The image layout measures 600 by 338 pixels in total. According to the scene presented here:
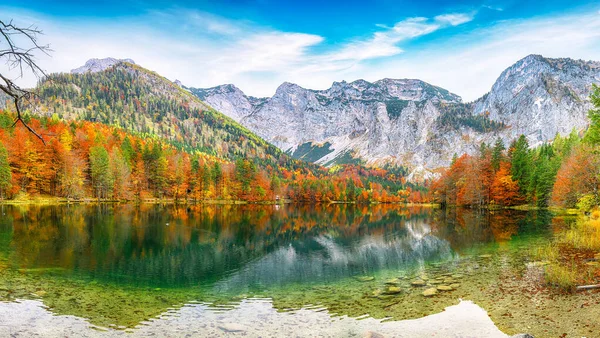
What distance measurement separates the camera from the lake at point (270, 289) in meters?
15.6

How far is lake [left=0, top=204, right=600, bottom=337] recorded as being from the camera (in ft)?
51.2

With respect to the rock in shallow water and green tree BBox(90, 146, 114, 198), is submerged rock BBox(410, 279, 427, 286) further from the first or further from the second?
green tree BBox(90, 146, 114, 198)

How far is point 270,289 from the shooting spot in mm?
23812

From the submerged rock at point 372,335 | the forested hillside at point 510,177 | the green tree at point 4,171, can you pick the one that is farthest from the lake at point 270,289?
the forested hillside at point 510,177

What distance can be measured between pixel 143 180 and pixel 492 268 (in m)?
122

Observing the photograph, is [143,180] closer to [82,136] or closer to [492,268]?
[82,136]

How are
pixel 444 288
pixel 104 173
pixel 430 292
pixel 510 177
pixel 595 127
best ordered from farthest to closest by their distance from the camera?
pixel 104 173 < pixel 510 177 < pixel 595 127 < pixel 444 288 < pixel 430 292

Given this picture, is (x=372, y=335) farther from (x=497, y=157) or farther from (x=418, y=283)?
(x=497, y=157)

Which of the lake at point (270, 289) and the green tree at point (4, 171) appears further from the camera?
the green tree at point (4, 171)

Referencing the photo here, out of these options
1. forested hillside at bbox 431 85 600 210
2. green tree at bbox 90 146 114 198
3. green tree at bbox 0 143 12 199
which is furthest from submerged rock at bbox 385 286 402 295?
green tree at bbox 90 146 114 198

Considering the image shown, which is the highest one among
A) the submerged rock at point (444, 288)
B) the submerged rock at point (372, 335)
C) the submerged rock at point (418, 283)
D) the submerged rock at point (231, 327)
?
the submerged rock at point (372, 335)

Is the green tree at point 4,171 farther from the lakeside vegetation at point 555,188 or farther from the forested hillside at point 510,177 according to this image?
the forested hillside at point 510,177

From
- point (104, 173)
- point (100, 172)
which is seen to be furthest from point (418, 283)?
point (100, 172)

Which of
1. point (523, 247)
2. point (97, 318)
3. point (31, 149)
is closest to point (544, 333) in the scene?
point (97, 318)
